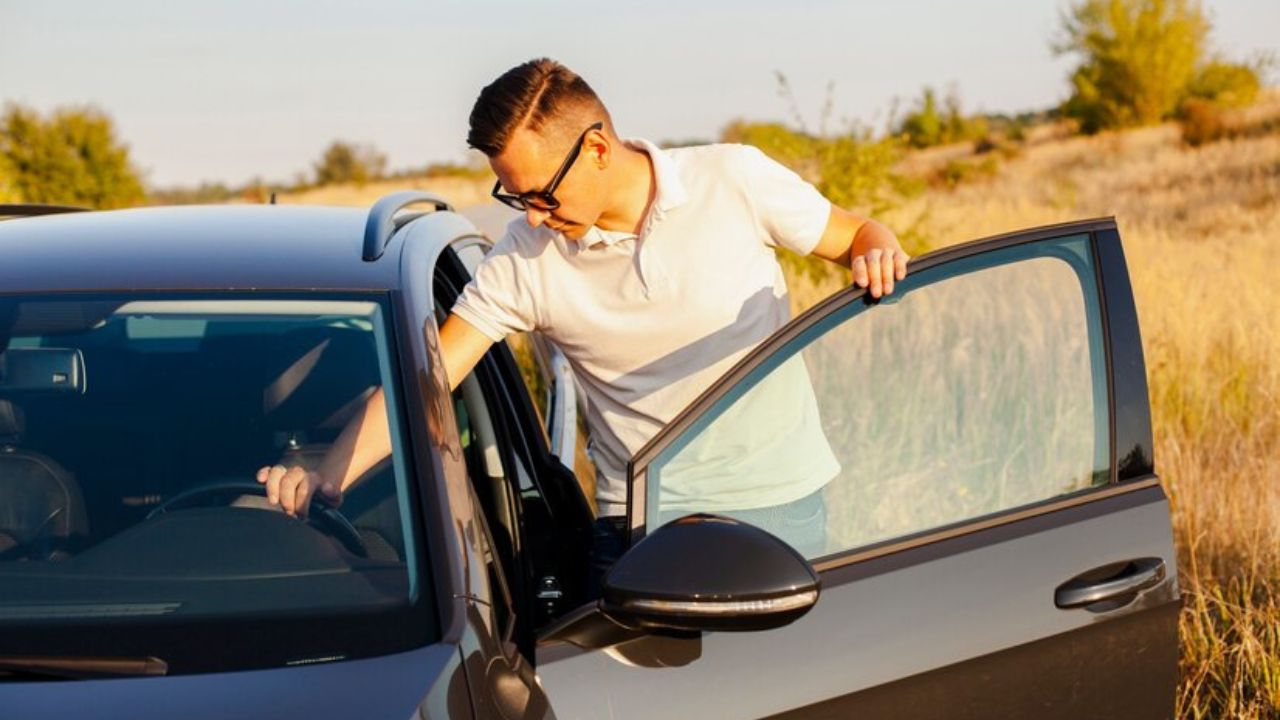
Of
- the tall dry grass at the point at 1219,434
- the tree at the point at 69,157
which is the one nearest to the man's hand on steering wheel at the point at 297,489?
the tall dry grass at the point at 1219,434

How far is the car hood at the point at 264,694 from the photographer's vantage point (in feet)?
5.49

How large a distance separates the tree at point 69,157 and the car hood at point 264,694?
25788mm

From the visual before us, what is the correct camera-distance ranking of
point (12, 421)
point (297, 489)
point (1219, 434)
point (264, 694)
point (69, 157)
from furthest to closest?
point (69, 157) → point (1219, 434) → point (12, 421) → point (297, 489) → point (264, 694)

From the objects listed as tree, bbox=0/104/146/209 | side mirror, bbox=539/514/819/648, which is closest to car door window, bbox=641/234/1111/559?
side mirror, bbox=539/514/819/648

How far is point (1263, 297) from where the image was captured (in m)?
7.86

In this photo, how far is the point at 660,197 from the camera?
110 inches

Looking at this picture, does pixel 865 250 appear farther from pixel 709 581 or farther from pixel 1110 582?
pixel 709 581

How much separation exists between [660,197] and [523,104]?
0.99ft

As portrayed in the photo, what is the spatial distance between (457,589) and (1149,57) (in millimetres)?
45561

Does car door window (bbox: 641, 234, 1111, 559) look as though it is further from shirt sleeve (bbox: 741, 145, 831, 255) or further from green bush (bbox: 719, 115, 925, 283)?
green bush (bbox: 719, 115, 925, 283)

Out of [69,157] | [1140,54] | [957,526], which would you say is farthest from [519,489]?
[1140,54]

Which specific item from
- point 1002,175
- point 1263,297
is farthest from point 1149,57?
point 1263,297

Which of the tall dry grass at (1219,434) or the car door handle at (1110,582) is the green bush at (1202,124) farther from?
the car door handle at (1110,582)

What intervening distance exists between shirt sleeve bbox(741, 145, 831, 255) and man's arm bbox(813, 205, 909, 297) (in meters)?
0.03
